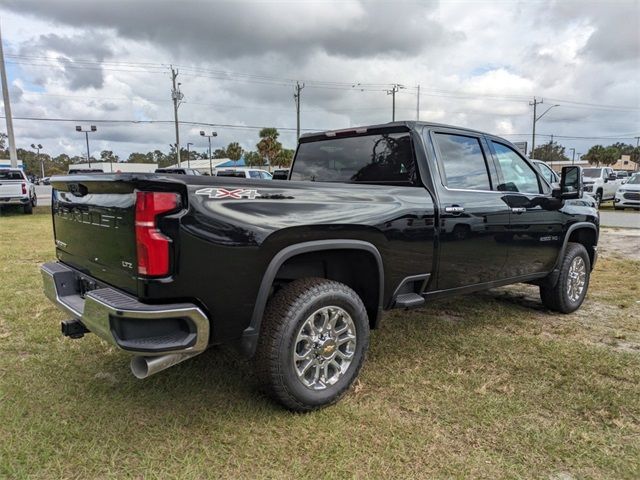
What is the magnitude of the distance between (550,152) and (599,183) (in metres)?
96.2

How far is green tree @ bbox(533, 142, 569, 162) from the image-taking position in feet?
338

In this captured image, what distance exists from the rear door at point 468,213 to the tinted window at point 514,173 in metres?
0.19

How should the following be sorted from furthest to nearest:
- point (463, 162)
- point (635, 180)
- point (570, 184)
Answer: point (635, 180), point (570, 184), point (463, 162)

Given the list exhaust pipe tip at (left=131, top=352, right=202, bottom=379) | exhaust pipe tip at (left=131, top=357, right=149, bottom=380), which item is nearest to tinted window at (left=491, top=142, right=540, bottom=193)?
exhaust pipe tip at (left=131, top=352, right=202, bottom=379)

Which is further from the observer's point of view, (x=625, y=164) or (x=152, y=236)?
(x=625, y=164)

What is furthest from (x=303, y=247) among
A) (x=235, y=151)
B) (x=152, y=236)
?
(x=235, y=151)

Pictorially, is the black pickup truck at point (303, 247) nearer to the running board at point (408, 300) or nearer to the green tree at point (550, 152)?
the running board at point (408, 300)

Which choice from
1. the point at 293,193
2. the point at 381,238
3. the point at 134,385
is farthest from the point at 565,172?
the point at 134,385

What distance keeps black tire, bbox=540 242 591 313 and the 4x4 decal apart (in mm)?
3792

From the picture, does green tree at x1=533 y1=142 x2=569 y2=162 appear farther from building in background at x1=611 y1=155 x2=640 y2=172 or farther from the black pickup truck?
the black pickup truck

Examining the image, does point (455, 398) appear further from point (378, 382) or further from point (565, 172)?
point (565, 172)

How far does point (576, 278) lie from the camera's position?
5242mm

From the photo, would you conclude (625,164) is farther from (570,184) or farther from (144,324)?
(144,324)

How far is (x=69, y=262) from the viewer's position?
10.9 ft
